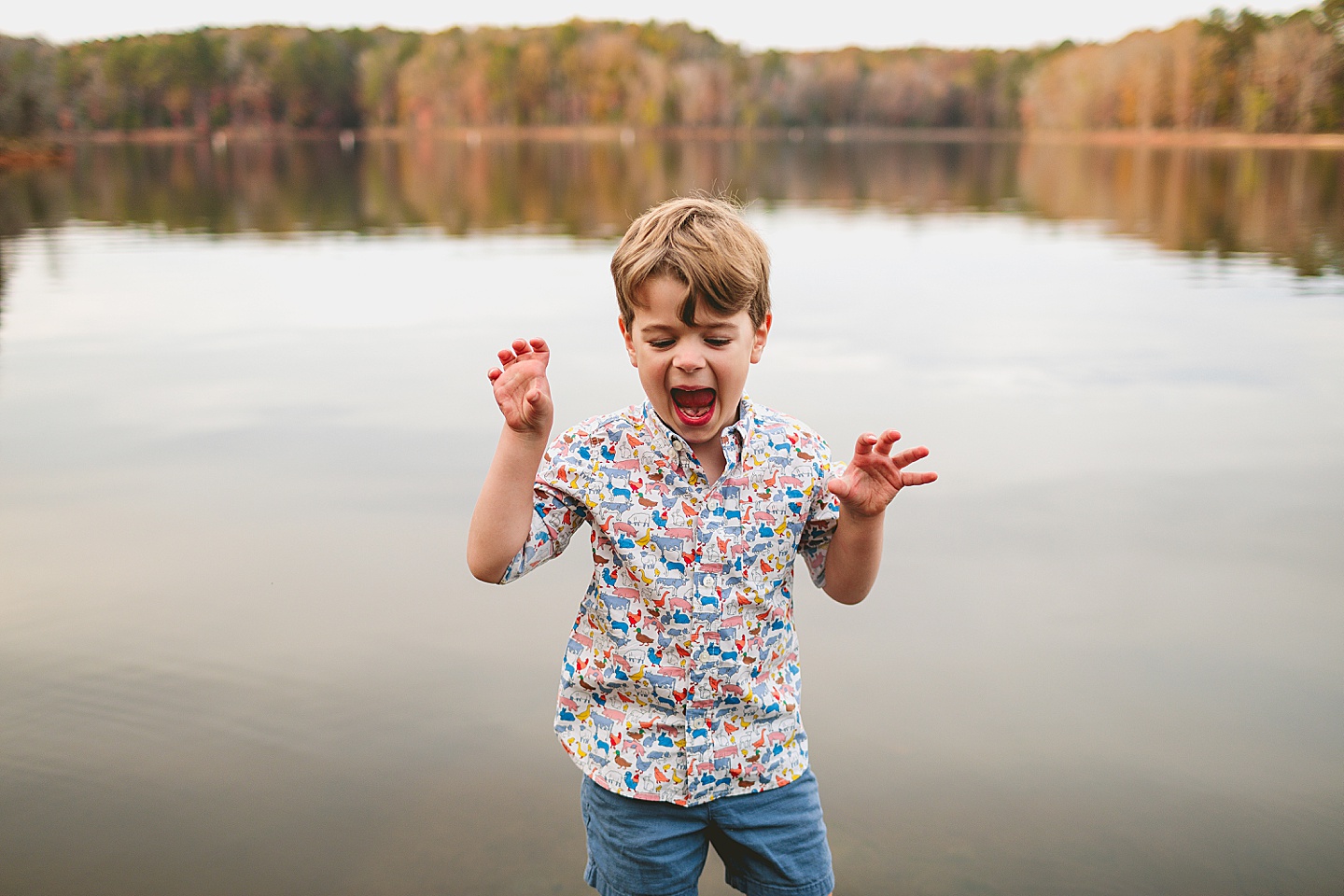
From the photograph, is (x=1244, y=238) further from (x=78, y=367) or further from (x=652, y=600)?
(x=652, y=600)

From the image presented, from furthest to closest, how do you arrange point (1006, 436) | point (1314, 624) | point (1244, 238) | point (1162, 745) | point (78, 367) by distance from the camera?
point (1244, 238) → point (78, 367) → point (1006, 436) → point (1314, 624) → point (1162, 745)

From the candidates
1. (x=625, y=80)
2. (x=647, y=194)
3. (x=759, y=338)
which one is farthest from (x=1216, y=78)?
(x=759, y=338)

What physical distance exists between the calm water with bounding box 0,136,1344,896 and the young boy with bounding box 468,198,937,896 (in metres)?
0.76

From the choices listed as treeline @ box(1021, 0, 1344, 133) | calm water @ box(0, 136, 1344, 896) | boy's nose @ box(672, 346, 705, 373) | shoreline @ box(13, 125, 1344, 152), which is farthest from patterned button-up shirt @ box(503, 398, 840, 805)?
treeline @ box(1021, 0, 1344, 133)

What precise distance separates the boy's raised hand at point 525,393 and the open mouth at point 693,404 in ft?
0.73

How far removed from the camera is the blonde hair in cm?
179

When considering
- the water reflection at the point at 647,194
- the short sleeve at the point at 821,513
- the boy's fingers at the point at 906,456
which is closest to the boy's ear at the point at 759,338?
the short sleeve at the point at 821,513

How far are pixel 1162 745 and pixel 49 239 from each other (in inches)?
635

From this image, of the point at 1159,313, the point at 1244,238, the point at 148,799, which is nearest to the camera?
the point at 148,799

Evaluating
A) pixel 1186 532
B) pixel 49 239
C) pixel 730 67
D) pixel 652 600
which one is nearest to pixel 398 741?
pixel 652 600

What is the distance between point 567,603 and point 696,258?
2.45 m

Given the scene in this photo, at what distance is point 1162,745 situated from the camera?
3.07m

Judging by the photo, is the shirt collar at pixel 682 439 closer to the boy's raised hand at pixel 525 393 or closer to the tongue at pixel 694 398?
the tongue at pixel 694 398

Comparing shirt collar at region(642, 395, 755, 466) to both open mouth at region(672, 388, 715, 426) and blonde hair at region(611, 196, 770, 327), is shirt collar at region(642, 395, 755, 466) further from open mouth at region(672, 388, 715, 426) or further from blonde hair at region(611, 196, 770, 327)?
blonde hair at region(611, 196, 770, 327)
